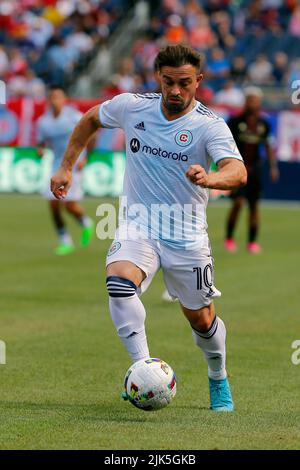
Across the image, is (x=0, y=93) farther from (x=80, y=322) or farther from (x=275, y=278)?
(x=80, y=322)

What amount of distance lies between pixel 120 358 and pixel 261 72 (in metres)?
19.9

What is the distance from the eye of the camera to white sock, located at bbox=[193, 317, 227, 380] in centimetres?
783

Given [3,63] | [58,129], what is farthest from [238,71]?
[58,129]

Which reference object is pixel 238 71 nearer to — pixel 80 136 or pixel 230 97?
pixel 230 97

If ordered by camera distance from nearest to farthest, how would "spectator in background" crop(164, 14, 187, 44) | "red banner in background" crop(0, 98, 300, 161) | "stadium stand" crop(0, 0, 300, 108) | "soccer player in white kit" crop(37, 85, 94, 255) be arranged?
"soccer player in white kit" crop(37, 85, 94, 255) → "red banner in background" crop(0, 98, 300, 161) → "stadium stand" crop(0, 0, 300, 108) → "spectator in background" crop(164, 14, 187, 44)

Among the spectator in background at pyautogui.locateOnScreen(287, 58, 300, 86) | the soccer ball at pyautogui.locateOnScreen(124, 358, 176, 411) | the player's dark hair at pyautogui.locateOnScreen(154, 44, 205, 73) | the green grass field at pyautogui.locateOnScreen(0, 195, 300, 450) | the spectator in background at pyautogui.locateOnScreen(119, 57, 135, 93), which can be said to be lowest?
the green grass field at pyautogui.locateOnScreen(0, 195, 300, 450)

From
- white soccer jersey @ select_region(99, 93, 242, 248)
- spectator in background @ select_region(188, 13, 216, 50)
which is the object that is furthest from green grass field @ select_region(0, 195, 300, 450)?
spectator in background @ select_region(188, 13, 216, 50)

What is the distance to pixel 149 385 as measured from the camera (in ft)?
23.7

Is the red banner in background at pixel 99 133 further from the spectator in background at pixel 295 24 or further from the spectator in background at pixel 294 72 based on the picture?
the spectator in background at pixel 295 24

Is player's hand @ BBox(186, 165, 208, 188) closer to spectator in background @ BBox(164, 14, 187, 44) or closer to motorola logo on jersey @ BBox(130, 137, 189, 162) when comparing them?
motorola logo on jersey @ BBox(130, 137, 189, 162)

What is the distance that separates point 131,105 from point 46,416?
2.27 m

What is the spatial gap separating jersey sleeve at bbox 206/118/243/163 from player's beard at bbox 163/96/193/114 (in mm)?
230
